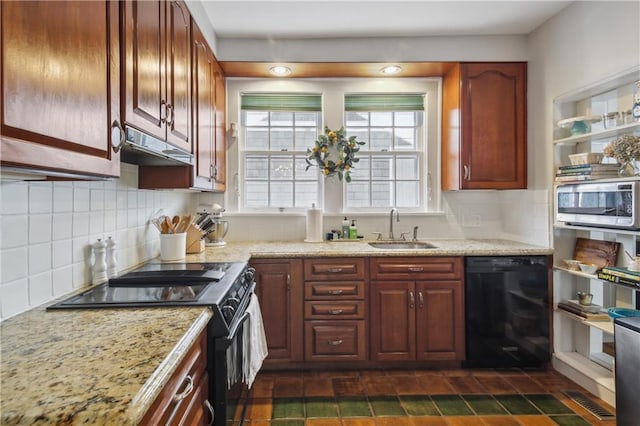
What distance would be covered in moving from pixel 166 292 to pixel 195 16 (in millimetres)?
1742

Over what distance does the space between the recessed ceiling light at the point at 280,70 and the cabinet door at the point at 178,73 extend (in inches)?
40.2

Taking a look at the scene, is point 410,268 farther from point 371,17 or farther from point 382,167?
point 371,17

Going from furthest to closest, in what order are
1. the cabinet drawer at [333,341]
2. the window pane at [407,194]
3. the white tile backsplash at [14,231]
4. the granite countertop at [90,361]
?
the window pane at [407,194]
the cabinet drawer at [333,341]
the white tile backsplash at [14,231]
the granite countertop at [90,361]

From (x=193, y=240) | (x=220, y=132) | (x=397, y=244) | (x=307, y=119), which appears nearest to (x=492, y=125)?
(x=397, y=244)

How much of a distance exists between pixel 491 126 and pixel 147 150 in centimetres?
260

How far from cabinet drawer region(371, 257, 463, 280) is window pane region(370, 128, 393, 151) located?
119 centimetres

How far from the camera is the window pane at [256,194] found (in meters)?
3.31

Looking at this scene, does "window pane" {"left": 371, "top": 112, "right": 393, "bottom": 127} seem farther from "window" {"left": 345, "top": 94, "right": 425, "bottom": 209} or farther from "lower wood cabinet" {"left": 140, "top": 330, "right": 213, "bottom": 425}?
"lower wood cabinet" {"left": 140, "top": 330, "right": 213, "bottom": 425}

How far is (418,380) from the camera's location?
8.33 ft

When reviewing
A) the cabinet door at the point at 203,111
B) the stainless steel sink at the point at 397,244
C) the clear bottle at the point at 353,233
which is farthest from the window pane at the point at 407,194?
the cabinet door at the point at 203,111

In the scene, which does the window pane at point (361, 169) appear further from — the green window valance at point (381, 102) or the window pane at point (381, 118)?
the green window valance at point (381, 102)

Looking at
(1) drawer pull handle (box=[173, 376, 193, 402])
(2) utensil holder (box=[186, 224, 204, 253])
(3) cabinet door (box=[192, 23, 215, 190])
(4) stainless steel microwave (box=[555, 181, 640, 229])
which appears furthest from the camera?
(2) utensil holder (box=[186, 224, 204, 253])

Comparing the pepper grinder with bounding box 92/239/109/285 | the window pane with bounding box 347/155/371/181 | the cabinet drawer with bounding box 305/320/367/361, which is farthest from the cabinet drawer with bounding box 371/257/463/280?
the pepper grinder with bounding box 92/239/109/285

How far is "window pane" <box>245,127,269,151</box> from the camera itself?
331cm
